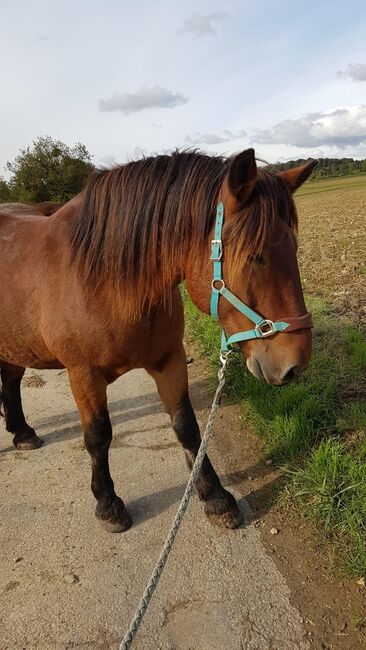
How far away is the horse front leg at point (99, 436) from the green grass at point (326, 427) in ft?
3.63

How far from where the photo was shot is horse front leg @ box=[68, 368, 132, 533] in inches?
102

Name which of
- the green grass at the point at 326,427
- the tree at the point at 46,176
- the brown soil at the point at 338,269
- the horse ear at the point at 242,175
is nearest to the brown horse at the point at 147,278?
the horse ear at the point at 242,175

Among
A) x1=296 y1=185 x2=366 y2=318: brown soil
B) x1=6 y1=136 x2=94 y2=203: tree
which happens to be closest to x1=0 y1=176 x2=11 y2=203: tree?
x1=6 y1=136 x2=94 y2=203: tree

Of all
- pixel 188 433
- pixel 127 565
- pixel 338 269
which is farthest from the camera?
pixel 338 269

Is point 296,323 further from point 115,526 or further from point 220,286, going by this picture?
point 115,526

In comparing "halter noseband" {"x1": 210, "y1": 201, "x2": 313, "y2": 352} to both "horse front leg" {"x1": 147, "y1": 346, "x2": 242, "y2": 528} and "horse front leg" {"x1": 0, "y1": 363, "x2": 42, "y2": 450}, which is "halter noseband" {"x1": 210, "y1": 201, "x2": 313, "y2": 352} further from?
"horse front leg" {"x1": 0, "y1": 363, "x2": 42, "y2": 450}

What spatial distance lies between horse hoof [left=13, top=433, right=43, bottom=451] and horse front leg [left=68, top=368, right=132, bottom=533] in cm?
113

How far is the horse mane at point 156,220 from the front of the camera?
6.00ft

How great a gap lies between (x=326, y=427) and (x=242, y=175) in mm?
2072

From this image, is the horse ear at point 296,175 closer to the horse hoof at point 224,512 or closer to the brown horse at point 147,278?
the brown horse at point 147,278

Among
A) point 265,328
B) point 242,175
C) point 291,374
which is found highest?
point 242,175

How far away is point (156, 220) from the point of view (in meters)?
2.11

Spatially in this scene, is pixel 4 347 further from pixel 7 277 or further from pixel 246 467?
pixel 246 467

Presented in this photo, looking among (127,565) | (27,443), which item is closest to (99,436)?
(127,565)
